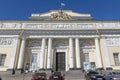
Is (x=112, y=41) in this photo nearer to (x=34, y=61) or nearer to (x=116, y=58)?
(x=116, y=58)

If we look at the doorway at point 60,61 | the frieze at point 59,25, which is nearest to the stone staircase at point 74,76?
the doorway at point 60,61

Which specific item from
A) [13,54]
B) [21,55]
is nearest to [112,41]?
[21,55]

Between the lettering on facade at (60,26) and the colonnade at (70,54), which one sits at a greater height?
the lettering on facade at (60,26)

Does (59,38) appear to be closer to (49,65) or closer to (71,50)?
(71,50)

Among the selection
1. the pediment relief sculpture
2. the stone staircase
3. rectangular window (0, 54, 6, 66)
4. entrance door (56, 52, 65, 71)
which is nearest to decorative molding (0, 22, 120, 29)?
the pediment relief sculpture

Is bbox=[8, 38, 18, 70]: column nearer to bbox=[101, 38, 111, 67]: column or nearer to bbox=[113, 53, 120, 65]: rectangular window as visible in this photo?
bbox=[101, 38, 111, 67]: column

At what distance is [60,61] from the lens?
107 feet

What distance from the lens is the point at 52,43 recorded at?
3322 cm

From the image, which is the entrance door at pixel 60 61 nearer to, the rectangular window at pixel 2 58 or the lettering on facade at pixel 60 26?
the lettering on facade at pixel 60 26

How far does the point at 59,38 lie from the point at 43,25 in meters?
4.46

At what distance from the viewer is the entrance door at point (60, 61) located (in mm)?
32000

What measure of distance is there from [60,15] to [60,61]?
10.3 meters

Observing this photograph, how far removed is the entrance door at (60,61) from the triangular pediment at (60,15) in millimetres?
8024

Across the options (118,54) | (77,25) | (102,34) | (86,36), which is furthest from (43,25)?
(118,54)
